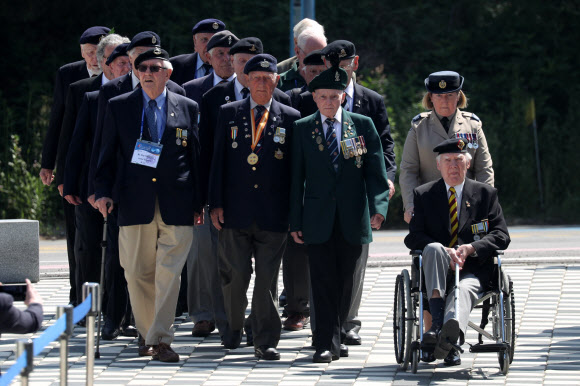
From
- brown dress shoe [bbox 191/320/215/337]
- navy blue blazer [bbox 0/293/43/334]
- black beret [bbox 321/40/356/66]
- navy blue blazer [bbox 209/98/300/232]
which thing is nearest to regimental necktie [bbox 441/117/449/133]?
black beret [bbox 321/40/356/66]

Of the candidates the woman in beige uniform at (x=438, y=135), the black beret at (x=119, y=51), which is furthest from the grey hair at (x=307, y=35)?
the black beret at (x=119, y=51)

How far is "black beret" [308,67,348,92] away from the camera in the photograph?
8.12m

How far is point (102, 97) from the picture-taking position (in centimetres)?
880

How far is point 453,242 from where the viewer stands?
8000 millimetres

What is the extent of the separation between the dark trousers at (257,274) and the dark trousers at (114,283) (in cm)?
100

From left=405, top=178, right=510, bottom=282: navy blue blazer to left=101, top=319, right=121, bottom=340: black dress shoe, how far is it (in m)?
2.44

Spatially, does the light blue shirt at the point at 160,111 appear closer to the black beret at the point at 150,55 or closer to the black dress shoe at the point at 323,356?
the black beret at the point at 150,55

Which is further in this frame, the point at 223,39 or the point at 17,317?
the point at 223,39

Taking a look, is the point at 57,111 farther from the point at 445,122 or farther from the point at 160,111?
the point at 445,122

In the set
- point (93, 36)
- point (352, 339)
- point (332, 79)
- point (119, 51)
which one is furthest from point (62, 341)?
point (93, 36)

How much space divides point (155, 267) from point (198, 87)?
1839 mm

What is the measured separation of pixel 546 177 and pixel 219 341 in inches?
487

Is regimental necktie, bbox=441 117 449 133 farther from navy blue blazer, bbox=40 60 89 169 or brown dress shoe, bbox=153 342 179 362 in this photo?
navy blue blazer, bbox=40 60 89 169

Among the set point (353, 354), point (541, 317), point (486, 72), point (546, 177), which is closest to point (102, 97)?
point (353, 354)
